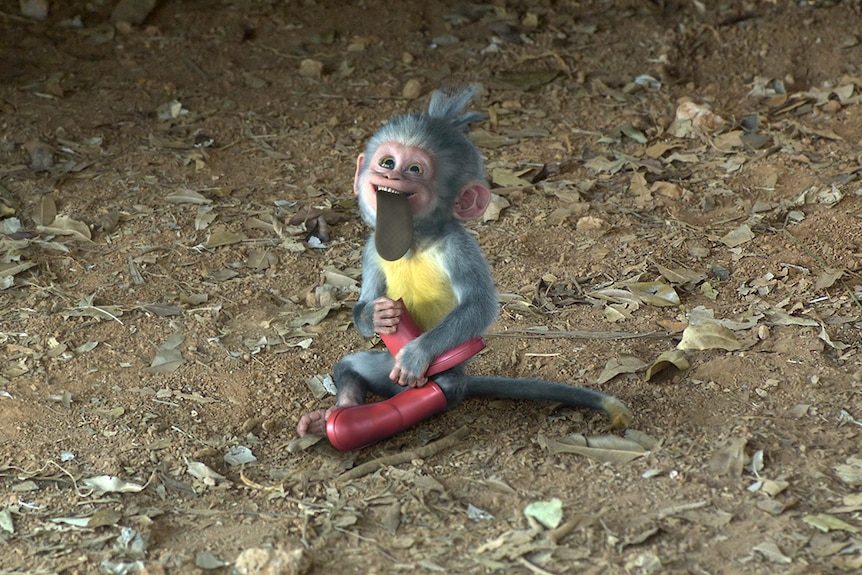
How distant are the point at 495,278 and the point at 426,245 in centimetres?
154

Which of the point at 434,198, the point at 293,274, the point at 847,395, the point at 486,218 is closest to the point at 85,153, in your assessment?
the point at 293,274

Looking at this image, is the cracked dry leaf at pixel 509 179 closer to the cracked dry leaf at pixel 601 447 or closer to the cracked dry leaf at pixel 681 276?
the cracked dry leaf at pixel 681 276

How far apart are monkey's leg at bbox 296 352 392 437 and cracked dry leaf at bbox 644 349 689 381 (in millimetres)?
1029

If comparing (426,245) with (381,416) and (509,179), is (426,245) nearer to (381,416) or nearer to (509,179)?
(381,416)

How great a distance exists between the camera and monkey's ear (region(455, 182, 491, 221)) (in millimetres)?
3955

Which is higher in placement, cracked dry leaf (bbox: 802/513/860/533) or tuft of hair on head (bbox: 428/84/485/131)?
tuft of hair on head (bbox: 428/84/485/131)

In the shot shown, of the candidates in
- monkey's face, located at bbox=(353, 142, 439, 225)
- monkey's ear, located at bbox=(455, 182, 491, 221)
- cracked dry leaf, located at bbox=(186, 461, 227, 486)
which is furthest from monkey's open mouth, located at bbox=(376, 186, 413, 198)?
cracked dry leaf, located at bbox=(186, 461, 227, 486)

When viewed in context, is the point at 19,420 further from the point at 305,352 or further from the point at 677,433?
the point at 677,433

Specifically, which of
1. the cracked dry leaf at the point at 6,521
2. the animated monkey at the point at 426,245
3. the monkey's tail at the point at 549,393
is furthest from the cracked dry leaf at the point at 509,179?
the cracked dry leaf at the point at 6,521

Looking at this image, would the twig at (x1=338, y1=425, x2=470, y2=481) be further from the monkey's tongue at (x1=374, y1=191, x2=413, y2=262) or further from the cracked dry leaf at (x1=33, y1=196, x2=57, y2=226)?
the cracked dry leaf at (x1=33, y1=196, x2=57, y2=226)

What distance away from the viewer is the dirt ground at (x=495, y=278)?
360 cm

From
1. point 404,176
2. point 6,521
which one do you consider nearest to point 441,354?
point 404,176

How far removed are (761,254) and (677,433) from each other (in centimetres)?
173

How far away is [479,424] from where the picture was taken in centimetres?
423
